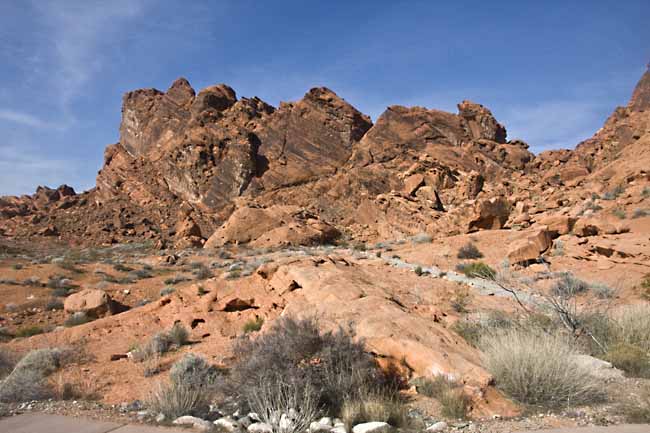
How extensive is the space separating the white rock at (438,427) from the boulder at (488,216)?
20802mm

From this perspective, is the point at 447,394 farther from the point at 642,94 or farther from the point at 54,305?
the point at 642,94

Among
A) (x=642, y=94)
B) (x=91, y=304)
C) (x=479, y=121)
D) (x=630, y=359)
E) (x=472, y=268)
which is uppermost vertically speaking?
(x=642, y=94)

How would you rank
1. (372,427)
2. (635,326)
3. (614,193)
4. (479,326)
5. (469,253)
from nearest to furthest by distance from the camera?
(372,427) < (635,326) < (479,326) < (469,253) < (614,193)

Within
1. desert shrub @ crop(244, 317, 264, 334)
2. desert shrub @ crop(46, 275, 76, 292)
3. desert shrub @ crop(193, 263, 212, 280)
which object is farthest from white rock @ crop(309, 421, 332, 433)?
desert shrub @ crop(46, 275, 76, 292)

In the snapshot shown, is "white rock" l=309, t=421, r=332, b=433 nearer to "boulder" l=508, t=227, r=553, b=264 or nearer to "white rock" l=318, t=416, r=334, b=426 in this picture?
"white rock" l=318, t=416, r=334, b=426

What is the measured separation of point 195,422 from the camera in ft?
14.4

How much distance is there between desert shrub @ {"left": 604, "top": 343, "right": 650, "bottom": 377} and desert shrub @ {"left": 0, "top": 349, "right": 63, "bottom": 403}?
26.8ft

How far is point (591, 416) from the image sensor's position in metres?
4.43

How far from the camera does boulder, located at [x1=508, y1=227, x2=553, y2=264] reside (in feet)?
52.4

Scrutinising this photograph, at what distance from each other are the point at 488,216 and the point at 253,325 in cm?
1839

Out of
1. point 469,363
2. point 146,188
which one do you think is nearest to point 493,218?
point 469,363

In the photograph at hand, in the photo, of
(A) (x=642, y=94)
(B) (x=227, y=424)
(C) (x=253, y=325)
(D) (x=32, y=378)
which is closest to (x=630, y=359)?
(B) (x=227, y=424)

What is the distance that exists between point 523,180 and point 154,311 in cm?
4890

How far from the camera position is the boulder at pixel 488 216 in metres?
23.8
